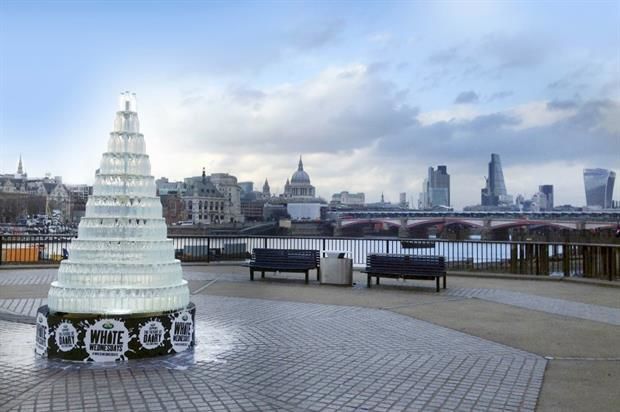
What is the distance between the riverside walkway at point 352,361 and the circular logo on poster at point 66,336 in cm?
26

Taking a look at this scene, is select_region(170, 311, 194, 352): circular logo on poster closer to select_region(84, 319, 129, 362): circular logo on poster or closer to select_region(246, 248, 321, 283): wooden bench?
select_region(84, 319, 129, 362): circular logo on poster

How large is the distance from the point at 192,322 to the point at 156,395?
2200mm

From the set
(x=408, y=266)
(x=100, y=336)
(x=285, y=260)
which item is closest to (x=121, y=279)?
(x=100, y=336)

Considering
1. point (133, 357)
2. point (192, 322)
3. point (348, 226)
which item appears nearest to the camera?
point (133, 357)

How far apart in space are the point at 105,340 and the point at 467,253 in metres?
16.4

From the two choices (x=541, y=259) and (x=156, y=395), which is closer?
(x=156, y=395)

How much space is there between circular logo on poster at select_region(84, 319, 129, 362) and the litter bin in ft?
29.3

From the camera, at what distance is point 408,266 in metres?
14.6

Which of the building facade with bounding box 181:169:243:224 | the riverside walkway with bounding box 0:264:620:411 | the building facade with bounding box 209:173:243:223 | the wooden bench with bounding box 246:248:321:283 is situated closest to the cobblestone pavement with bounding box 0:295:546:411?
the riverside walkway with bounding box 0:264:620:411

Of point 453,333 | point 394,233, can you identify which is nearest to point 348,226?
point 394,233

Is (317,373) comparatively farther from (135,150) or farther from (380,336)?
(135,150)

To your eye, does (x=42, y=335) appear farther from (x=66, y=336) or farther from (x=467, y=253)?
(x=467, y=253)

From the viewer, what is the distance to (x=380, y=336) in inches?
333

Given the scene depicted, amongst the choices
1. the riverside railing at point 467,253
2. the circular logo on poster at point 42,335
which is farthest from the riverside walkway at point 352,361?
the riverside railing at point 467,253
